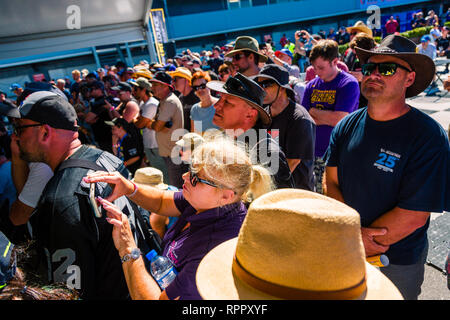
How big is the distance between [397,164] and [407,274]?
2.60ft

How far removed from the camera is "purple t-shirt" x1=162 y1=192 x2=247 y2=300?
1310mm

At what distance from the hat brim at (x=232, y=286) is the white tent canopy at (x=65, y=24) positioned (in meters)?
5.09

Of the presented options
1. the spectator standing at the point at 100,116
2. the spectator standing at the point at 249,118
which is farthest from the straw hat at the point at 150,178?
the spectator standing at the point at 100,116

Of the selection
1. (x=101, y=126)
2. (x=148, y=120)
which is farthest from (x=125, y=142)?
(x=101, y=126)

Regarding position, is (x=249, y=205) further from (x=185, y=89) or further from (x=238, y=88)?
(x=185, y=89)

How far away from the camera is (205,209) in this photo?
161 cm

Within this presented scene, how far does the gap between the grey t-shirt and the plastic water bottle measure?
9.60 feet

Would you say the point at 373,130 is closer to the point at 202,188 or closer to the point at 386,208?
the point at 386,208

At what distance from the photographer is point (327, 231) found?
0.81 metres

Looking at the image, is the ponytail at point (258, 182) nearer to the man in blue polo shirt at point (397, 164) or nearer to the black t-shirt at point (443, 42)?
the man in blue polo shirt at point (397, 164)

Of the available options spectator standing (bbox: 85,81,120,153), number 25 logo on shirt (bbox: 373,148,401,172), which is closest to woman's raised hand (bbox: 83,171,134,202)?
number 25 logo on shirt (bbox: 373,148,401,172)

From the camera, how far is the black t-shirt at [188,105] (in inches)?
204

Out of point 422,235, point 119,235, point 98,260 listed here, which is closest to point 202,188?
point 119,235
